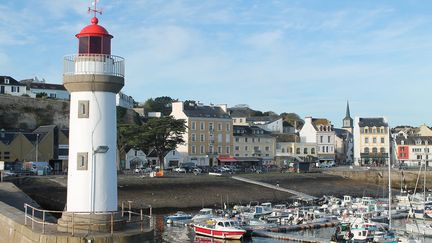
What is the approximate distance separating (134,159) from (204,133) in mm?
12369

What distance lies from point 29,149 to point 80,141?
48.3 meters

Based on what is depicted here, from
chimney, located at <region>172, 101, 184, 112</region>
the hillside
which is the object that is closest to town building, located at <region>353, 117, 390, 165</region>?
chimney, located at <region>172, 101, 184, 112</region>

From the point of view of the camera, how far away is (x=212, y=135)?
81500 millimetres

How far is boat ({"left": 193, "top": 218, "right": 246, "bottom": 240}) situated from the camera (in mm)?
32344

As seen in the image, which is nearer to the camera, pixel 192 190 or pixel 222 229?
pixel 222 229

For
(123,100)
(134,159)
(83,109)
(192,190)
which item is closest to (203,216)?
(192,190)

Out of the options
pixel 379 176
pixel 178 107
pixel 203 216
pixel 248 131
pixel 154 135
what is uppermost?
pixel 178 107

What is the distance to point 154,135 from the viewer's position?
67.2m

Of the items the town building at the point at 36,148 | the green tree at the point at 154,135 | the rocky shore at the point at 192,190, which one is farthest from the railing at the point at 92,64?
the green tree at the point at 154,135

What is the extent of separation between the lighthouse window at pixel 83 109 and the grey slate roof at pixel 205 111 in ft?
208

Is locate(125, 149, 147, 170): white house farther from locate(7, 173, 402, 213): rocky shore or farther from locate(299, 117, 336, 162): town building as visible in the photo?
locate(299, 117, 336, 162): town building

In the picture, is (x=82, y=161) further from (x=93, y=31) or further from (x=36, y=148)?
(x=36, y=148)

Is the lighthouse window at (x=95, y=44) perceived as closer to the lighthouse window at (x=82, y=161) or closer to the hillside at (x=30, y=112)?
the lighthouse window at (x=82, y=161)

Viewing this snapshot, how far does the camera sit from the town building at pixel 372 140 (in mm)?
92062
